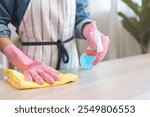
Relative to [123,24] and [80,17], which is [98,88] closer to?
[80,17]

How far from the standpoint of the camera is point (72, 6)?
108cm

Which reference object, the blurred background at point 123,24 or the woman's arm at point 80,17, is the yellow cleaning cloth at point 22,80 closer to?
the woman's arm at point 80,17

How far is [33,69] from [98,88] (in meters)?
0.21

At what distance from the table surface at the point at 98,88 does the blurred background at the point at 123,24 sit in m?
1.20

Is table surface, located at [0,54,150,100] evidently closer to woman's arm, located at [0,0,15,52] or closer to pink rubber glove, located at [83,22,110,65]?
pink rubber glove, located at [83,22,110,65]

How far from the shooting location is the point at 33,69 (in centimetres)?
83

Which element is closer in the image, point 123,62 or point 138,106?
point 138,106

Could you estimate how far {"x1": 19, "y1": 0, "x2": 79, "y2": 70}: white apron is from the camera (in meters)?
1.01

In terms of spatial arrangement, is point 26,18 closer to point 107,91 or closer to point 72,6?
point 72,6

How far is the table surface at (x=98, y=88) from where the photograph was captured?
0.73 metres

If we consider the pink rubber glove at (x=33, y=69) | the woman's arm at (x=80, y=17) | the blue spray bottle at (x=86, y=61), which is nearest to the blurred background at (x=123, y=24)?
the woman's arm at (x=80, y=17)

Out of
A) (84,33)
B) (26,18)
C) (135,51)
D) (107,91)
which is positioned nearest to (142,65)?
(84,33)

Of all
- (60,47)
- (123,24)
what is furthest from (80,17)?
(123,24)

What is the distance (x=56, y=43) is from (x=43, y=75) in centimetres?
25
